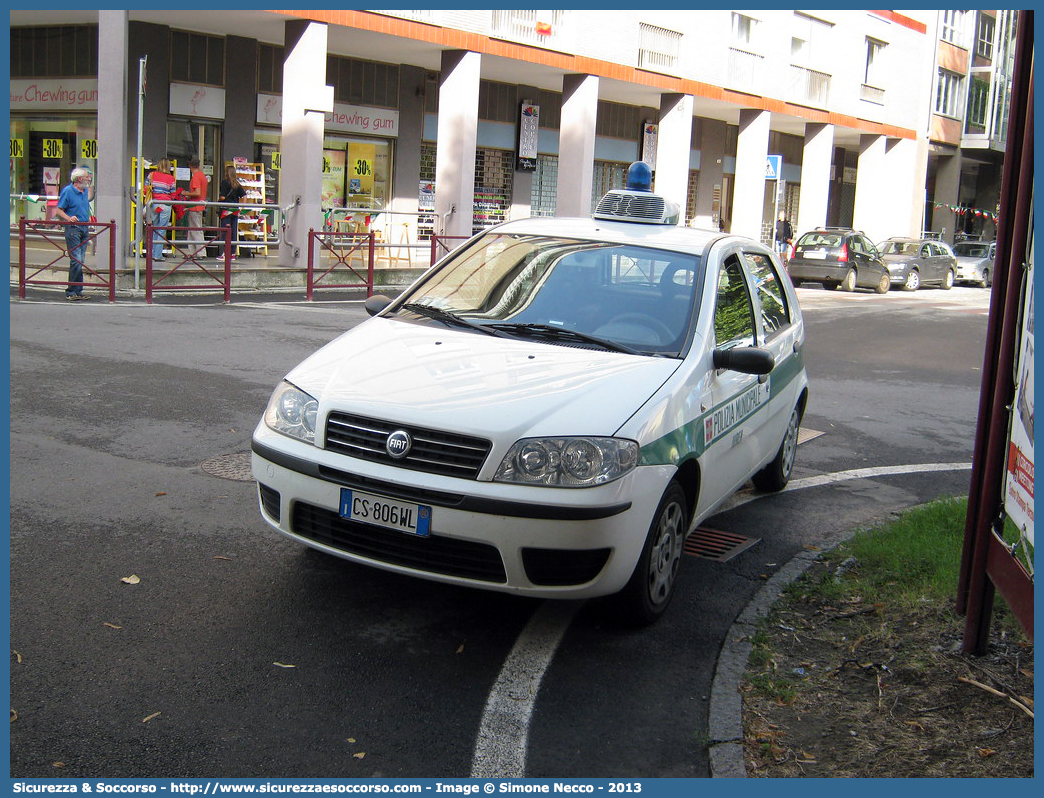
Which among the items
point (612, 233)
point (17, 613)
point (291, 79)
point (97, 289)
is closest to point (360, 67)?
point (291, 79)

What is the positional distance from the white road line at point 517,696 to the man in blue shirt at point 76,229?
12.7m

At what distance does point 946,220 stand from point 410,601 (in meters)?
48.1

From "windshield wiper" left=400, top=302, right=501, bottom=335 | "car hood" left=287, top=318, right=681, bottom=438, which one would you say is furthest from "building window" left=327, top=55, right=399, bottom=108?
"car hood" left=287, top=318, right=681, bottom=438

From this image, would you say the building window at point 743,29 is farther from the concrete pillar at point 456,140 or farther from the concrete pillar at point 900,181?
the concrete pillar at point 456,140

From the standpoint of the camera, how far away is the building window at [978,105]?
47.4 metres

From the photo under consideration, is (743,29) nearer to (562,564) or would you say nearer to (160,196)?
(160,196)

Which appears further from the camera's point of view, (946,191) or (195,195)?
(946,191)

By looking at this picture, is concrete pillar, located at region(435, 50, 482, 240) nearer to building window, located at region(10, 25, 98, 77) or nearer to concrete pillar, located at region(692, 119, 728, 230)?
building window, located at region(10, 25, 98, 77)

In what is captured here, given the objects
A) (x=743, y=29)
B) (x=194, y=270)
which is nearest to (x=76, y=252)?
(x=194, y=270)

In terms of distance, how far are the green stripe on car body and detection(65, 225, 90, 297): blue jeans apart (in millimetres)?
12114

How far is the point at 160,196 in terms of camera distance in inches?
746

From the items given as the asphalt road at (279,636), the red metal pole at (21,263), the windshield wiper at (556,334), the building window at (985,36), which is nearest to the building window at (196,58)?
the red metal pole at (21,263)

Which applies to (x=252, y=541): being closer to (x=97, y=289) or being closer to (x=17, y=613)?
(x=17, y=613)

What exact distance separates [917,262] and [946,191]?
1807 centimetres
